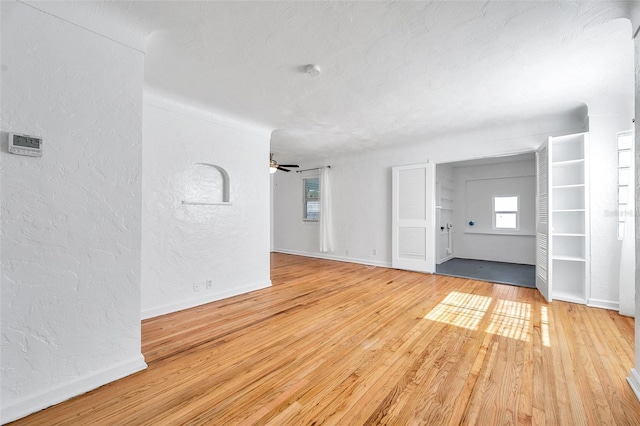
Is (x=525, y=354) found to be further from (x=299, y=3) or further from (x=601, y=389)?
(x=299, y=3)

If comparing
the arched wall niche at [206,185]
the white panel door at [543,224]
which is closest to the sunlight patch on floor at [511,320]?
the white panel door at [543,224]

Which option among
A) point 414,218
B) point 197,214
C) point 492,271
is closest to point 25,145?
point 197,214

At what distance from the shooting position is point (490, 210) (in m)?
7.09

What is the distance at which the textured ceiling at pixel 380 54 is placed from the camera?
1936 mm

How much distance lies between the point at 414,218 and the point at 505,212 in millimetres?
A: 3070

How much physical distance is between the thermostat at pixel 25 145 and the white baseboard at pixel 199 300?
1.91 m

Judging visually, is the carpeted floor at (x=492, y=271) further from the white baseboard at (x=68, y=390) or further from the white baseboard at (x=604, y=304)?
the white baseboard at (x=68, y=390)

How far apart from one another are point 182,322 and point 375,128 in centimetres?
395

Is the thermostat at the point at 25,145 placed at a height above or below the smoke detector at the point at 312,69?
below

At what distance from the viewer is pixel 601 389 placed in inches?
72.4

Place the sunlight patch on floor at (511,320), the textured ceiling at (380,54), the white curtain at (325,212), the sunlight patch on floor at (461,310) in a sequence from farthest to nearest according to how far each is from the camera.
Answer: the white curtain at (325,212)
the sunlight patch on floor at (461,310)
the sunlight patch on floor at (511,320)
the textured ceiling at (380,54)

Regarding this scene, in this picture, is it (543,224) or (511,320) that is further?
(543,224)

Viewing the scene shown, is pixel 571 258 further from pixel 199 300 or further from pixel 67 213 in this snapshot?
pixel 67 213

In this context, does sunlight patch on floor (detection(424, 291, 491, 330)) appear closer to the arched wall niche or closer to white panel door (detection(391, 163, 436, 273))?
white panel door (detection(391, 163, 436, 273))
